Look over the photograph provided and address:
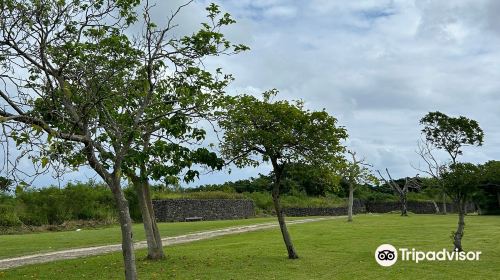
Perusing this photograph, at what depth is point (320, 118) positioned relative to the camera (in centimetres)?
1432

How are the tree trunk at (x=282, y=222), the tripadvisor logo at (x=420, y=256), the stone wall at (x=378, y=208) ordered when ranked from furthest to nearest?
1. the stone wall at (x=378, y=208)
2. the tree trunk at (x=282, y=222)
3. the tripadvisor logo at (x=420, y=256)

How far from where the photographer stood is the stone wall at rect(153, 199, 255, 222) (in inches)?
1718

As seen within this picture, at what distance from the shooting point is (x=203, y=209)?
46.8 m

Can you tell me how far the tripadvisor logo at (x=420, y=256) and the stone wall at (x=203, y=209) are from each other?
2920cm

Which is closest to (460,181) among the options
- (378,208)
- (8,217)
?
(8,217)

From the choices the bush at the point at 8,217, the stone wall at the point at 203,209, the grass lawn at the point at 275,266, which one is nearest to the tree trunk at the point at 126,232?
the grass lawn at the point at 275,266

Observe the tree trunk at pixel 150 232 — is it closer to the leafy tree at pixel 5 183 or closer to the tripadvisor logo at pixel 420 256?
the tripadvisor logo at pixel 420 256

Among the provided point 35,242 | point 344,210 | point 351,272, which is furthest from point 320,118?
point 344,210

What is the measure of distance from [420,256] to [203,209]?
3269 centimetres

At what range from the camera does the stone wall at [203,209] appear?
1718 inches

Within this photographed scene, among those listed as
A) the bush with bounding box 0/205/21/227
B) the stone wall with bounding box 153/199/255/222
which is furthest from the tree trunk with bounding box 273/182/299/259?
the stone wall with bounding box 153/199/255/222

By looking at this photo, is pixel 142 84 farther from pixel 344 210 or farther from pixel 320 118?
pixel 344 210

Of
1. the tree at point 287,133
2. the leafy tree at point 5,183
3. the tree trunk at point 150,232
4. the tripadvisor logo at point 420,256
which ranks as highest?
the tree at point 287,133

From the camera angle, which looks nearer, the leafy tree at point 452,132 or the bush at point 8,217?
the leafy tree at point 452,132
